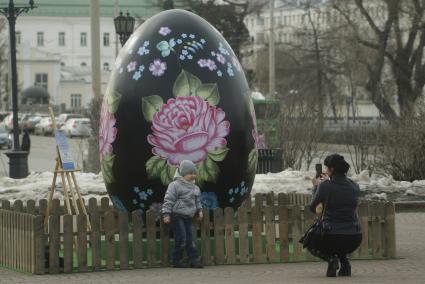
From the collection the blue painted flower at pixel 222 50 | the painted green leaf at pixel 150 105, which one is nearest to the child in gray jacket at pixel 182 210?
the painted green leaf at pixel 150 105

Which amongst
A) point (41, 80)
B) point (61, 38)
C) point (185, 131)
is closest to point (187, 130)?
point (185, 131)

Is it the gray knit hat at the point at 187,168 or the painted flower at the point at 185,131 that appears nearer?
the gray knit hat at the point at 187,168

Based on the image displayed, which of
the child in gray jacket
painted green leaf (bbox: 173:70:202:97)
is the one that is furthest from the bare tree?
the child in gray jacket

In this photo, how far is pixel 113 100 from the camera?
1570cm

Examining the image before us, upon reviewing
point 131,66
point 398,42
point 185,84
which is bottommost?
point 185,84

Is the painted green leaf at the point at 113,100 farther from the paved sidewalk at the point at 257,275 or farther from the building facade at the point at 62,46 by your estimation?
the building facade at the point at 62,46

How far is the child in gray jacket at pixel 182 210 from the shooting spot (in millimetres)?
14305

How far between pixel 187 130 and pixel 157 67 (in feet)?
2.99

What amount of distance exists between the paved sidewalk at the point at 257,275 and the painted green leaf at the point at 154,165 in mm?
1376

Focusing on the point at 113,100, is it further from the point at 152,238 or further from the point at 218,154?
the point at 152,238

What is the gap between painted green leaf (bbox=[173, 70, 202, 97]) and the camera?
15.4 meters

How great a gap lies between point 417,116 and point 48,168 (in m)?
17.3

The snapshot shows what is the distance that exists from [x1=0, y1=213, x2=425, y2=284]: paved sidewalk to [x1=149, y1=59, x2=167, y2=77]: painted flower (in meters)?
2.59

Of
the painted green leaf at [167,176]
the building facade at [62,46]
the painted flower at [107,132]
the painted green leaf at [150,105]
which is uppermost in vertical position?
the building facade at [62,46]
